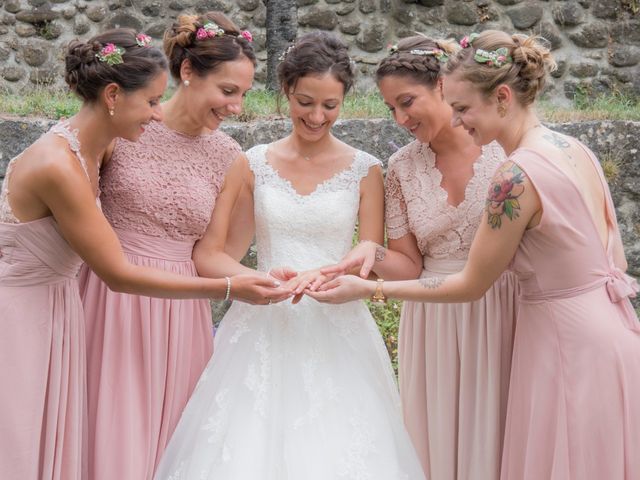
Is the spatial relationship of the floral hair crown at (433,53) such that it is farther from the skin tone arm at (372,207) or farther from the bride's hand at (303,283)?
the bride's hand at (303,283)

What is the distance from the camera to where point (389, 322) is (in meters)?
6.25

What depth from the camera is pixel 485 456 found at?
377 centimetres

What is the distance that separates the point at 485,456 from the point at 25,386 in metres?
1.90

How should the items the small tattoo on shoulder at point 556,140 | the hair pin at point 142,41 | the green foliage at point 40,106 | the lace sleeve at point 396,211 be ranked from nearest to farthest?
the small tattoo on shoulder at point 556,140 < the hair pin at point 142,41 < the lace sleeve at point 396,211 < the green foliage at point 40,106

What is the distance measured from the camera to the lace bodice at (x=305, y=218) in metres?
3.95

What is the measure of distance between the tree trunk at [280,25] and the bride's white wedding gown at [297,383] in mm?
3871

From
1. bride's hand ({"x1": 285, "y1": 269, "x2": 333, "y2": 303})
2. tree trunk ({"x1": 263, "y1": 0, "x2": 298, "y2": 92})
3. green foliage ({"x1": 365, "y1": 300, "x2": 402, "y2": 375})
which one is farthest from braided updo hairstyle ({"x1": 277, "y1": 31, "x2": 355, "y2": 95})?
tree trunk ({"x1": 263, "y1": 0, "x2": 298, "y2": 92})

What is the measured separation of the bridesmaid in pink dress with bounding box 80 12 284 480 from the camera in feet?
12.3

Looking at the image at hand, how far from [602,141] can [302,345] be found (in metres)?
3.88

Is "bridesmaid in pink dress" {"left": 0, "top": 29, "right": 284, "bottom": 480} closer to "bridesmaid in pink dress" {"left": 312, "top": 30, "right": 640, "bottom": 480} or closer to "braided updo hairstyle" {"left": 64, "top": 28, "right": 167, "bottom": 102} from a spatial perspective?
"braided updo hairstyle" {"left": 64, "top": 28, "right": 167, "bottom": 102}


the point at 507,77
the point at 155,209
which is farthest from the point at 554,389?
the point at 155,209

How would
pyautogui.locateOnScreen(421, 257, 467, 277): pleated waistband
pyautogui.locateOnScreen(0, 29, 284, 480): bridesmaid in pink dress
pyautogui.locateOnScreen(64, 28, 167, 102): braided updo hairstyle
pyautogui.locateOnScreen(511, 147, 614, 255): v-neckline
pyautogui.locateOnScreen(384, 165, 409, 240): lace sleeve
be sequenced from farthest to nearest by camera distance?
pyautogui.locateOnScreen(384, 165, 409, 240): lace sleeve < pyautogui.locateOnScreen(421, 257, 467, 277): pleated waistband < pyautogui.locateOnScreen(64, 28, 167, 102): braided updo hairstyle < pyautogui.locateOnScreen(0, 29, 284, 480): bridesmaid in pink dress < pyautogui.locateOnScreen(511, 147, 614, 255): v-neckline

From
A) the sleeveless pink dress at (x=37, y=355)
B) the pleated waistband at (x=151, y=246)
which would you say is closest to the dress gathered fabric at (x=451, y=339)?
the pleated waistband at (x=151, y=246)

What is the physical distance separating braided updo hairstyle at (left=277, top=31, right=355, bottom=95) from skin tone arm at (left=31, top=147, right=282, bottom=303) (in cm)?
91
